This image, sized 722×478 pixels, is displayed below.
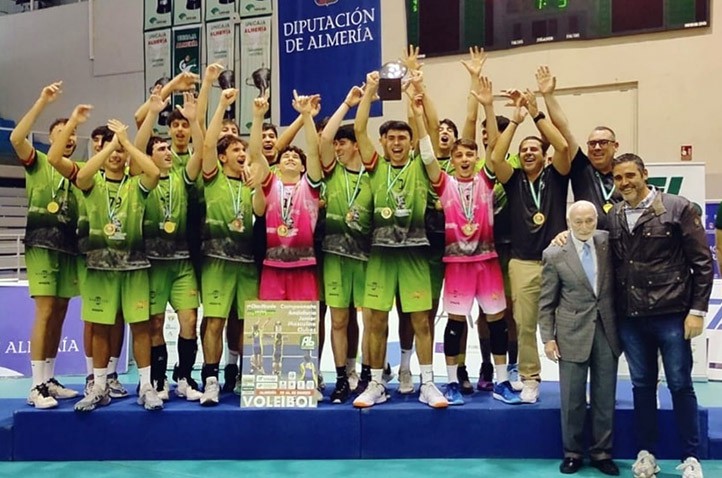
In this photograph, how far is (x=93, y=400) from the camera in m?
4.18

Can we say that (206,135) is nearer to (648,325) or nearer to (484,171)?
(484,171)

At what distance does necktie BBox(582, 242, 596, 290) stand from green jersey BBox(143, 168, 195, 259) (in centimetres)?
235

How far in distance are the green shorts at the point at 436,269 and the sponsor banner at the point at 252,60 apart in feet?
22.3

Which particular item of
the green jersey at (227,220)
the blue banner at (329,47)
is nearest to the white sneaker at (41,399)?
the green jersey at (227,220)

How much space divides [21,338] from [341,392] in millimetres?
3738

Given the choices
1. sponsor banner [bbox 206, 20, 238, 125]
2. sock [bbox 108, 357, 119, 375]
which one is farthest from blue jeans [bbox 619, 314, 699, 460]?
sponsor banner [bbox 206, 20, 238, 125]

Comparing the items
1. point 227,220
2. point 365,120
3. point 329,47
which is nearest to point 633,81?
point 329,47

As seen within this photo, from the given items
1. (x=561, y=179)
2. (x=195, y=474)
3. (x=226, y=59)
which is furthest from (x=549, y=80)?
(x=226, y=59)

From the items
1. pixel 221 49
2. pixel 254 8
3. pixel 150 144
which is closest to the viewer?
pixel 150 144

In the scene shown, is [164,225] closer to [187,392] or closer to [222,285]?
[222,285]

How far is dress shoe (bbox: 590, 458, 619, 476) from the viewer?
3.68 meters

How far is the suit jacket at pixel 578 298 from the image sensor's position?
11.9 ft

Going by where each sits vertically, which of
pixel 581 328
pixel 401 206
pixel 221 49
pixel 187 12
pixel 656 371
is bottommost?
pixel 656 371

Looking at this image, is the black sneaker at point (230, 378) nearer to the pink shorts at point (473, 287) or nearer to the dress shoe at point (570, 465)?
the pink shorts at point (473, 287)
